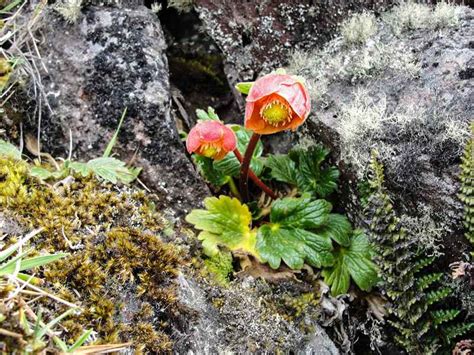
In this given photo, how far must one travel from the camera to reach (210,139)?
8.57 ft

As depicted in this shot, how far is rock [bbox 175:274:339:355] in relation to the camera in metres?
2.24

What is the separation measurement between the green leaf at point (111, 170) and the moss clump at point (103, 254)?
5 cm

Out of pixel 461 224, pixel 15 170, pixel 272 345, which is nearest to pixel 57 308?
pixel 15 170

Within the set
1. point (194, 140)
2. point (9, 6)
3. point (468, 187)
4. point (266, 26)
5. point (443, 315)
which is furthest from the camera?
point (266, 26)

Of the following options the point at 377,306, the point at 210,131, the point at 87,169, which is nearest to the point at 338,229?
the point at 377,306

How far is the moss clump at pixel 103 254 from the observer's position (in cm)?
196

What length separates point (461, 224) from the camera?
8.26 ft

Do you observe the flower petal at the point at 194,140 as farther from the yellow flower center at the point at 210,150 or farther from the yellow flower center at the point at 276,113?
the yellow flower center at the point at 276,113

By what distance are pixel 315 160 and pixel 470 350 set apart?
51.2 inches

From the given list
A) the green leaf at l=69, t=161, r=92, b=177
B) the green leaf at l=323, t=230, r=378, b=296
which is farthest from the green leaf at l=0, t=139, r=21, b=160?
the green leaf at l=323, t=230, r=378, b=296

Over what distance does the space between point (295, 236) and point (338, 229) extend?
267 mm

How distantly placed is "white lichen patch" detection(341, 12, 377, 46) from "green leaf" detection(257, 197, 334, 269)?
1130 millimetres

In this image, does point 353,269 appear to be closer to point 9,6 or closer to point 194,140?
point 194,140

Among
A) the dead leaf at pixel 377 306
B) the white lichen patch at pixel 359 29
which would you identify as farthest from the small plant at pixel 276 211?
the white lichen patch at pixel 359 29
